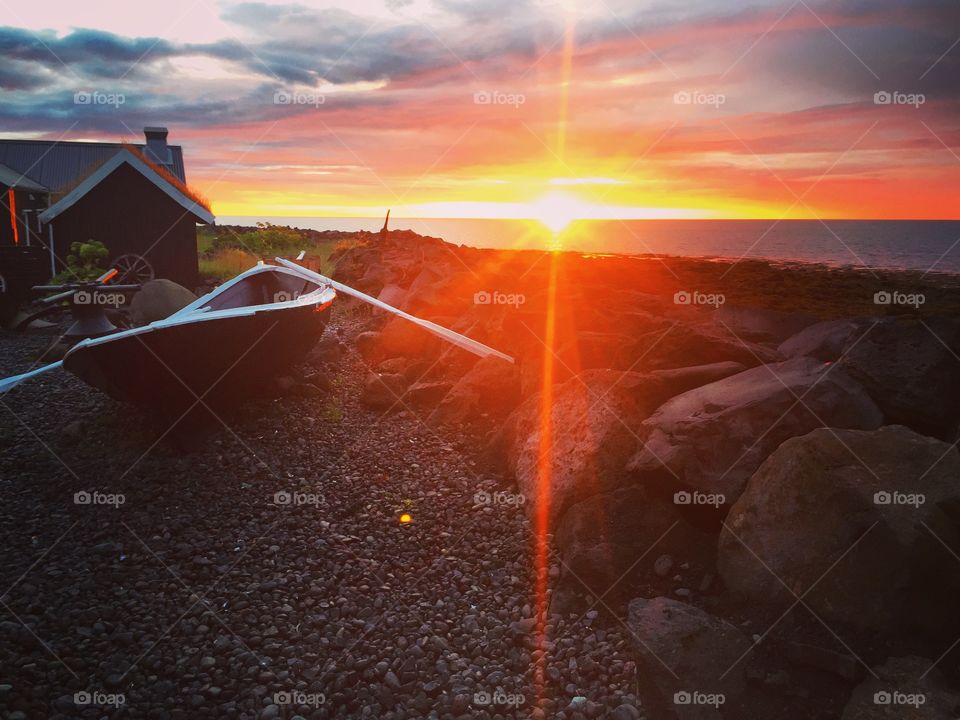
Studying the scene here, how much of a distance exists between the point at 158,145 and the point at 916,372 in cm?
3942

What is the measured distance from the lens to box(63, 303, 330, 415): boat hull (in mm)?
7523

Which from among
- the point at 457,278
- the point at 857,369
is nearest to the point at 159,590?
the point at 857,369

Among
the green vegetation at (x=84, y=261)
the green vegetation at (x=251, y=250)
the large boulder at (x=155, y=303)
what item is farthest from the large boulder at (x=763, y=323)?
the green vegetation at (x=251, y=250)

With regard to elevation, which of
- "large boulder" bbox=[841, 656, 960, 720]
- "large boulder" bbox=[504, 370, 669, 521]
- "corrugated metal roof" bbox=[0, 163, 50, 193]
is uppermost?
"corrugated metal roof" bbox=[0, 163, 50, 193]

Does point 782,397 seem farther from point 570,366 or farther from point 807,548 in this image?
point 570,366

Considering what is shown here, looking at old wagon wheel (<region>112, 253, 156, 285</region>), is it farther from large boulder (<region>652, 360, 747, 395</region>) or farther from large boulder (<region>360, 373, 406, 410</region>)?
large boulder (<region>652, 360, 747, 395</region>)

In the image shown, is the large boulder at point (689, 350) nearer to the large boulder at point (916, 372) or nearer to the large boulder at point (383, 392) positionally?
the large boulder at point (916, 372)

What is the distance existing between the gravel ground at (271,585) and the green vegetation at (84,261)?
11.1 meters

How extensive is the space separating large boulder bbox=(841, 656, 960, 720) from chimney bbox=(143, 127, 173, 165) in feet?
128

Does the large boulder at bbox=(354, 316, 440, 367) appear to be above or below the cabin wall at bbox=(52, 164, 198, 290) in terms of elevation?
below

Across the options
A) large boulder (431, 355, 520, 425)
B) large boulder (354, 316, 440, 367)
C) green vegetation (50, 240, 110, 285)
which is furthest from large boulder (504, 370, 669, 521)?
green vegetation (50, 240, 110, 285)

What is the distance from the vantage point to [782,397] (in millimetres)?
5855

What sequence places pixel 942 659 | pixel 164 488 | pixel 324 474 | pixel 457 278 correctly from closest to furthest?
1. pixel 942 659
2. pixel 164 488
3. pixel 324 474
4. pixel 457 278

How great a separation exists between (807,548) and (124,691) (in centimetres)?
546
